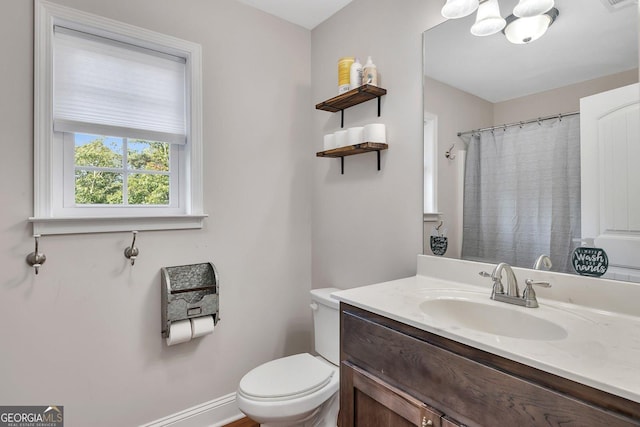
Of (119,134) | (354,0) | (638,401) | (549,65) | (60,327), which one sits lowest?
(60,327)

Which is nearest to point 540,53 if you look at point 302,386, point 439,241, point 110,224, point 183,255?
point 439,241

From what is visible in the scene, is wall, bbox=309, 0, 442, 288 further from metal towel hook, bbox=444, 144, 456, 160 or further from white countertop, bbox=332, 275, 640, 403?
white countertop, bbox=332, 275, 640, 403

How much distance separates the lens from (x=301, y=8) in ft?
6.60

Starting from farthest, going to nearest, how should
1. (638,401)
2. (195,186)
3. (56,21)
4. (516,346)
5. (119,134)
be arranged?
(195,186) → (119,134) → (56,21) → (516,346) → (638,401)

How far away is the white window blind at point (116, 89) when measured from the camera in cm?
152

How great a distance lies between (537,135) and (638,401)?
95cm

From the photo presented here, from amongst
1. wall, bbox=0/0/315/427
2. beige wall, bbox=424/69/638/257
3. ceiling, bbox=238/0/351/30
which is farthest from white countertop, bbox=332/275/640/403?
ceiling, bbox=238/0/351/30

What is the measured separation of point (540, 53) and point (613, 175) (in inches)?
20.5

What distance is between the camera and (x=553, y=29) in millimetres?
1189

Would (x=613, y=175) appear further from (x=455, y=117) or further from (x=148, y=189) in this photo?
(x=148, y=189)

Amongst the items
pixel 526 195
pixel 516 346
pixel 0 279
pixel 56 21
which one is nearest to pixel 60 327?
pixel 0 279

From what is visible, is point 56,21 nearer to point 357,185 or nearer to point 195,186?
point 195,186

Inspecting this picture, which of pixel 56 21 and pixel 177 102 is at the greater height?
pixel 56 21

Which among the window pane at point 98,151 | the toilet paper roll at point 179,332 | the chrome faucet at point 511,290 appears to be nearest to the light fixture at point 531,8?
the chrome faucet at point 511,290
